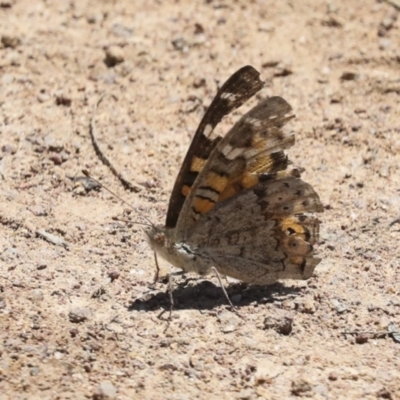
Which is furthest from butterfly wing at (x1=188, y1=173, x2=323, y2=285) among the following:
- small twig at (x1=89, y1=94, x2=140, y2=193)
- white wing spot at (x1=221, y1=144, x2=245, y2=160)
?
small twig at (x1=89, y1=94, x2=140, y2=193)

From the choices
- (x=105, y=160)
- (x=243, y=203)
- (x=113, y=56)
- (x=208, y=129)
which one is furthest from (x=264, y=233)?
(x=113, y=56)

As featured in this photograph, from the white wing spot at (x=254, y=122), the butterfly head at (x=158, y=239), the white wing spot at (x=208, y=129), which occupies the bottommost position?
the butterfly head at (x=158, y=239)

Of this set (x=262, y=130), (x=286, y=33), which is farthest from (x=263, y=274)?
(x=286, y=33)

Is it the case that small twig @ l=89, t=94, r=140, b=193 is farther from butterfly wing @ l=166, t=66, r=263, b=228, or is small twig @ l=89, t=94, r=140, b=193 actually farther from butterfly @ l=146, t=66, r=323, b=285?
butterfly wing @ l=166, t=66, r=263, b=228

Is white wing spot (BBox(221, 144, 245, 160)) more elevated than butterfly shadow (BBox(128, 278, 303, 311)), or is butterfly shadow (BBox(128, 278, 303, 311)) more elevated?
white wing spot (BBox(221, 144, 245, 160))

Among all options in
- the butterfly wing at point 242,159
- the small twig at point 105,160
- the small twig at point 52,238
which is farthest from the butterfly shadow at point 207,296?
the small twig at point 105,160

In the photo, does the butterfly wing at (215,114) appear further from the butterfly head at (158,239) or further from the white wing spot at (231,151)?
the butterfly head at (158,239)

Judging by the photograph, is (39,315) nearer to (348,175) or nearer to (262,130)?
(262,130)
